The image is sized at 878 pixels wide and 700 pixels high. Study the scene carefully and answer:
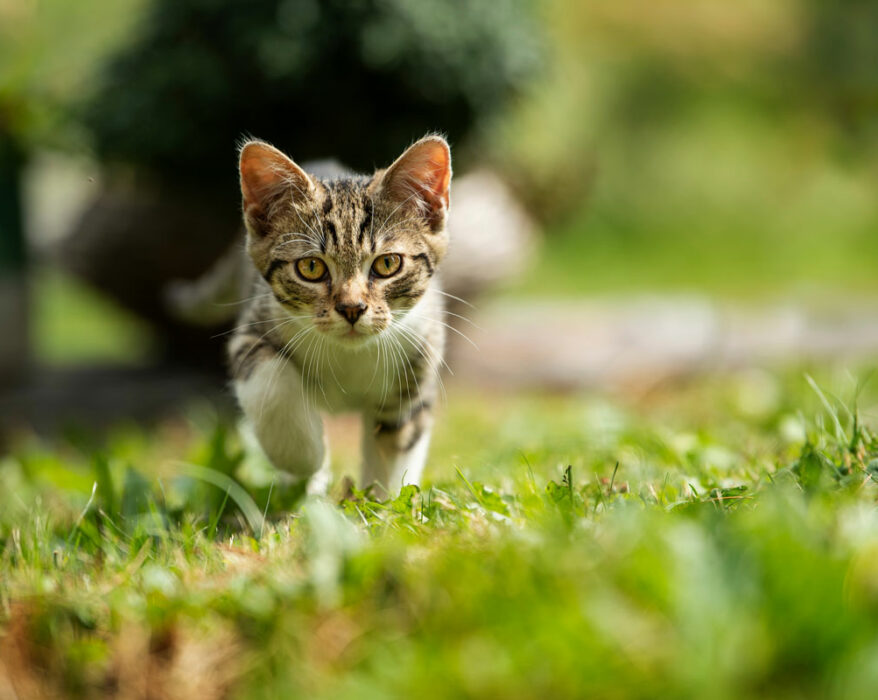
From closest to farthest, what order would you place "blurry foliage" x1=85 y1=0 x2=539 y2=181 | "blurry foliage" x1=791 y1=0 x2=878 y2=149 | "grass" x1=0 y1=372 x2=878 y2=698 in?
"grass" x1=0 y1=372 x2=878 y2=698, "blurry foliage" x1=85 y1=0 x2=539 y2=181, "blurry foliage" x1=791 y1=0 x2=878 y2=149

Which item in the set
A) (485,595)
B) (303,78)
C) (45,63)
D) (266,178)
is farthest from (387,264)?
(45,63)

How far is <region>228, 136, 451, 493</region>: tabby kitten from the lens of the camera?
210 cm

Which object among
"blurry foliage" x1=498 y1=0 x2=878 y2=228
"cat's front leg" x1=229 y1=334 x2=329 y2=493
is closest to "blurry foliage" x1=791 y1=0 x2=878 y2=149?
"blurry foliage" x1=498 y1=0 x2=878 y2=228

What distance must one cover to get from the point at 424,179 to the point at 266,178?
41 centimetres

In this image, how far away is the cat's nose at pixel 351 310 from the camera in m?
2.05

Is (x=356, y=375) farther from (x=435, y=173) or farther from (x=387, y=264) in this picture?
(x=435, y=173)

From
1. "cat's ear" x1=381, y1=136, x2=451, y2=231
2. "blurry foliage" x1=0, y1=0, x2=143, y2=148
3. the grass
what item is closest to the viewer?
the grass

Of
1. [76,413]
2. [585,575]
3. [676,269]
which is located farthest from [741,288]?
[585,575]

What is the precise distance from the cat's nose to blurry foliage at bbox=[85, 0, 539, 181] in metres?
2.42

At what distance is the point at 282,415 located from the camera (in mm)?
2072

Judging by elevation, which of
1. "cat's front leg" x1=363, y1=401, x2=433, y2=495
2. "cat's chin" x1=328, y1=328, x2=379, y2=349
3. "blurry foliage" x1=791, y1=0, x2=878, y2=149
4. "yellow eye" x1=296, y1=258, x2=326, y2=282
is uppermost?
"blurry foliage" x1=791, y1=0, x2=878, y2=149

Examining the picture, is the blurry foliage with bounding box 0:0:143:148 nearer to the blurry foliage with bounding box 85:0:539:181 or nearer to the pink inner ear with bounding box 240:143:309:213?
the blurry foliage with bounding box 85:0:539:181

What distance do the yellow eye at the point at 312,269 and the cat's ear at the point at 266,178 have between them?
7.0 inches

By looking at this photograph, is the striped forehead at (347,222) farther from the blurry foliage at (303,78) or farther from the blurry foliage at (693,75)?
the blurry foliage at (693,75)
